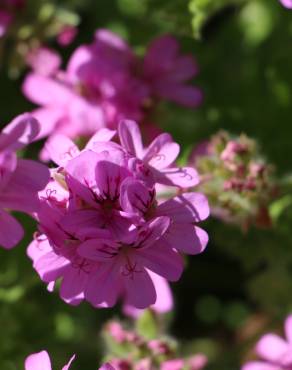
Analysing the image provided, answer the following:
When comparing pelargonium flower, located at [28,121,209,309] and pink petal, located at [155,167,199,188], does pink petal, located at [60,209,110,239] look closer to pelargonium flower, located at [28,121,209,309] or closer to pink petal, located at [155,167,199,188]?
pelargonium flower, located at [28,121,209,309]

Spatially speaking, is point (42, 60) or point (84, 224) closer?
point (84, 224)

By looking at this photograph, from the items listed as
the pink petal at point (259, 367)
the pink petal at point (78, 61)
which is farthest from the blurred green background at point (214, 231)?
the pink petal at point (259, 367)

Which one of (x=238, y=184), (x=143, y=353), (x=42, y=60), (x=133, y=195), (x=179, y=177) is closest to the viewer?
(x=133, y=195)

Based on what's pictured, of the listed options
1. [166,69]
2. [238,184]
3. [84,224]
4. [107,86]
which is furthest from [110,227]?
[166,69]

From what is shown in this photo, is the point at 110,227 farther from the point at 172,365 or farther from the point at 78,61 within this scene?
the point at 78,61

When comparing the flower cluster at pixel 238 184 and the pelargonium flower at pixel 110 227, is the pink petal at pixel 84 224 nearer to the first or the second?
the pelargonium flower at pixel 110 227

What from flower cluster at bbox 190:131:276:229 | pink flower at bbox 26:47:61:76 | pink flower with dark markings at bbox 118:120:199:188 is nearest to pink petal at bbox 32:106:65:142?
pink flower at bbox 26:47:61:76
